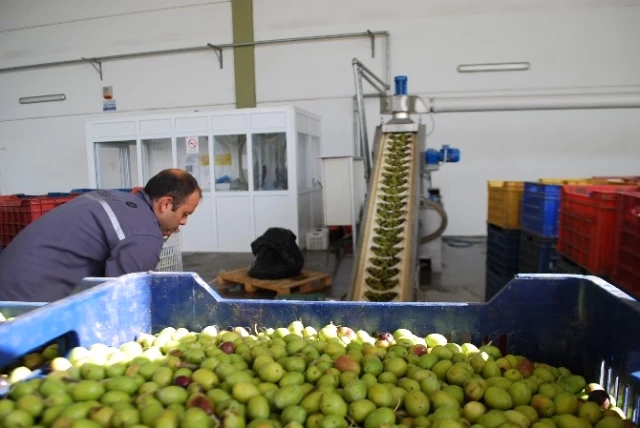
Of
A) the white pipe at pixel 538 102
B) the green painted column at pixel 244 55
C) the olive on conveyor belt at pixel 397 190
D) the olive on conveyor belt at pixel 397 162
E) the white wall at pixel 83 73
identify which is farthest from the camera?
the white wall at pixel 83 73

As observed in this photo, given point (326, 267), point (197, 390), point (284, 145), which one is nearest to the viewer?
point (197, 390)

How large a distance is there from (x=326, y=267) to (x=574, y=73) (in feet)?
18.4

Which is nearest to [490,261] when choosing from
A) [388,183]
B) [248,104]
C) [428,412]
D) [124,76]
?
[388,183]

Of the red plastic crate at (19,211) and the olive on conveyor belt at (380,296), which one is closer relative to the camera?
the red plastic crate at (19,211)

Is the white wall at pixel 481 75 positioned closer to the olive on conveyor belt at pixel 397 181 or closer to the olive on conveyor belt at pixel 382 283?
the olive on conveyor belt at pixel 397 181

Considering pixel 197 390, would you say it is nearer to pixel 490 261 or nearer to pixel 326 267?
pixel 490 261

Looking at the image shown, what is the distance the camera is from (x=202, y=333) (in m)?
1.54

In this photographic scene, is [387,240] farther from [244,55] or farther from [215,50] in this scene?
[215,50]

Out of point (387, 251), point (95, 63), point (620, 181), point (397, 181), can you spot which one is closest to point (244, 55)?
point (95, 63)

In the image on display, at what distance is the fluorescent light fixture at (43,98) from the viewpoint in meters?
10.0

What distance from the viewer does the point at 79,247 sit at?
194cm

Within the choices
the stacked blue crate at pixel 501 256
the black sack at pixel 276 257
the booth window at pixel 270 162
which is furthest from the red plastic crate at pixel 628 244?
the booth window at pixel 270 162

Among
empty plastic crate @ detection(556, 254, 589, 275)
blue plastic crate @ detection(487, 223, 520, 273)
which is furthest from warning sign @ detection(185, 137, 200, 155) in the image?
empty plastic crate @ detection(556, 254, 589, 275)

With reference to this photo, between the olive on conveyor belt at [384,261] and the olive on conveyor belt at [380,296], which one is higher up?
the olive on conveyor belt at [384,261]
